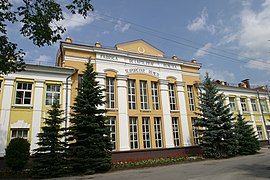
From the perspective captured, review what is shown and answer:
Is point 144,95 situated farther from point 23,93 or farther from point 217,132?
point 23,93

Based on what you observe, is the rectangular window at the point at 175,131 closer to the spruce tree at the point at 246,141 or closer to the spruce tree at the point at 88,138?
the spruce tree at the point at 246,141

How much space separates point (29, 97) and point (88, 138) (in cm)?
665

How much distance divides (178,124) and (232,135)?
527cm

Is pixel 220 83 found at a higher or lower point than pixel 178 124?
higher

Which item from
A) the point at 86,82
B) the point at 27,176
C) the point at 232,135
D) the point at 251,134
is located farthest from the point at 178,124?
the point at 27,176

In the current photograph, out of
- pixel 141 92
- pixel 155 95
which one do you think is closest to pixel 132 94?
pixel 141 92

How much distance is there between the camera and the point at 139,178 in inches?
413

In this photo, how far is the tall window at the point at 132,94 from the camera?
66.6 ft

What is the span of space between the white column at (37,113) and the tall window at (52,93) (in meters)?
0.56

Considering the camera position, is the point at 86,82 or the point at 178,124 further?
the point at 178,124

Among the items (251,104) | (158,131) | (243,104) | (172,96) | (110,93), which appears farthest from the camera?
(251,104)

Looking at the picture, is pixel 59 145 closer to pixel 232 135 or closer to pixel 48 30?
pixel 48 30

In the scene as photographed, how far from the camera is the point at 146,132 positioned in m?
20.2

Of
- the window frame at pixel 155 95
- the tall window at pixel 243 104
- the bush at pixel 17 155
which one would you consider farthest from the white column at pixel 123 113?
the tall window at pixel 243 104
